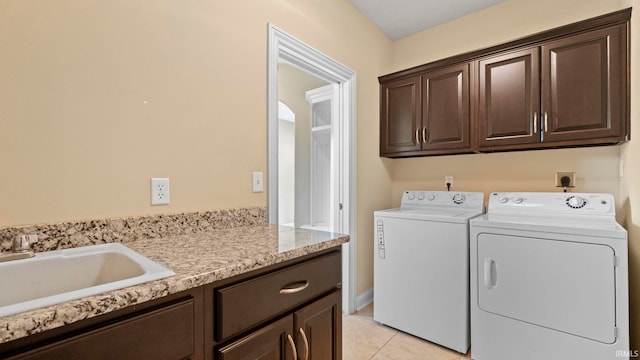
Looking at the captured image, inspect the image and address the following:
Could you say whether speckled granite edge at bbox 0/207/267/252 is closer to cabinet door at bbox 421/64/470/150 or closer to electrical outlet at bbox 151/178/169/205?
electrical outlet at bbox 151/178/169/205

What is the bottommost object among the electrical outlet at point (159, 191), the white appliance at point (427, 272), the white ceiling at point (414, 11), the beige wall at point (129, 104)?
the white appliance at point (427, 272)

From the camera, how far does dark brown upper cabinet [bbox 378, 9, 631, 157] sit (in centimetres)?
175

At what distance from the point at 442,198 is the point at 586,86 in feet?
3.97

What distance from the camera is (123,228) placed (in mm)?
1128

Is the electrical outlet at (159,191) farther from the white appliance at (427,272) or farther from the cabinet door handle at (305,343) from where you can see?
the white appliance at (427,272)

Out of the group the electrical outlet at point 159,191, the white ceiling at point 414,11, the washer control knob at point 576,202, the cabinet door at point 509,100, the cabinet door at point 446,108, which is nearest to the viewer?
the electrical outlet at point 159,191

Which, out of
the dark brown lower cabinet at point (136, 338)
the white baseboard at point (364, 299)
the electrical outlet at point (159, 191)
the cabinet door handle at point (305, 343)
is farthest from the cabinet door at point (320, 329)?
the white baseboard at point (364, 299)

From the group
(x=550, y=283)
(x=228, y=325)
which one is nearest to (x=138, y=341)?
(x=228, y=325)

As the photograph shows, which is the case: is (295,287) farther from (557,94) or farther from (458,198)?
(557,94)

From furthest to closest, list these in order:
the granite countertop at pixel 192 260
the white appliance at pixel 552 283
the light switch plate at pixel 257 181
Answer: the light switch plate at pixel 257 181
the white appliance at pixel 552 283
the granite countertop at pixel 192 260

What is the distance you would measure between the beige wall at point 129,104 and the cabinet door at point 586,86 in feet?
5.98

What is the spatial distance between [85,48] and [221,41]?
598mm

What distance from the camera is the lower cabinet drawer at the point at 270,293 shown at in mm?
788

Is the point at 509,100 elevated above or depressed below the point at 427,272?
above
